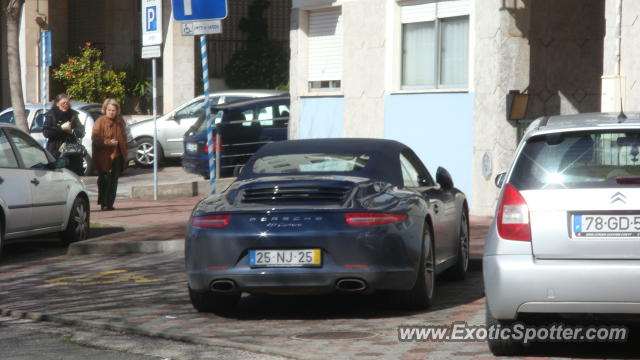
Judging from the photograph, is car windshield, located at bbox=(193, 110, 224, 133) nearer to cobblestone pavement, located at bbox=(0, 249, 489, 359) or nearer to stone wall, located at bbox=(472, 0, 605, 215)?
stone wall, located at bbox=(472, 0, 605, 215)

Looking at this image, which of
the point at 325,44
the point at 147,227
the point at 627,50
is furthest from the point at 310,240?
the point at 325,44

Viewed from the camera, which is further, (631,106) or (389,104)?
(389,104)

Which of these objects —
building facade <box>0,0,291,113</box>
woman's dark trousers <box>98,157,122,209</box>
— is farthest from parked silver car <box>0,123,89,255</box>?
building facade <box>0,0,291,113</box>

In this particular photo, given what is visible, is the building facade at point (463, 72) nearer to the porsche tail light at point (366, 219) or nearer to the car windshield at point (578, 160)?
the porsche tail light at point (366, 219)

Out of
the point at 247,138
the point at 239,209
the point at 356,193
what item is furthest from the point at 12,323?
the point at 247,138

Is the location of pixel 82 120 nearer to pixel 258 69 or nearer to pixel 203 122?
pixel 203 122

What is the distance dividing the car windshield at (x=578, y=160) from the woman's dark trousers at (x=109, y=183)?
12421 mm

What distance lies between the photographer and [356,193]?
30.5ft

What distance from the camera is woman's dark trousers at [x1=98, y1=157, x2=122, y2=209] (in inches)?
755

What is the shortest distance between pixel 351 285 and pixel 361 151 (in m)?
1.70

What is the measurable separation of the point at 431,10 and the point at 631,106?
4737 mm

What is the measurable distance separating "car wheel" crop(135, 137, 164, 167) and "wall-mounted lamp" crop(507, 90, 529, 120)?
1245 centimetres

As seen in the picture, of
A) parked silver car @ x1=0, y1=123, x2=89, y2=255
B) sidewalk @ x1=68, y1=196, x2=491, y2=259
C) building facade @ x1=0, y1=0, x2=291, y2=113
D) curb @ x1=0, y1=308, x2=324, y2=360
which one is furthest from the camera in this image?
building facade @ x1=0, y1=0, x2=291, y2=113

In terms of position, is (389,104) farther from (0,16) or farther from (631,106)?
(0,16)
